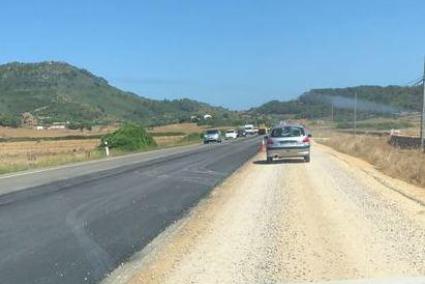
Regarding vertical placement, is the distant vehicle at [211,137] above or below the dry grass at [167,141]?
above

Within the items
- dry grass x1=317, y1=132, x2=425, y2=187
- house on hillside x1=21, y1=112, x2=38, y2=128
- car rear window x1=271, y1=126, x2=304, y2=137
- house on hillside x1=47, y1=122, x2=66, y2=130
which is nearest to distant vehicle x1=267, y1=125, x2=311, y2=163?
car rear window x1=271, y1=126, x2=304, y2=137

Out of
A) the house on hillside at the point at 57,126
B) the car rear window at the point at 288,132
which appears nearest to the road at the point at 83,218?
the car rear window at the point at 288,132

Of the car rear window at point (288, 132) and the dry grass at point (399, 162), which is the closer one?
the dry grass at point (399, 162)

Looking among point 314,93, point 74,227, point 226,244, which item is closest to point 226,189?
point 74,227

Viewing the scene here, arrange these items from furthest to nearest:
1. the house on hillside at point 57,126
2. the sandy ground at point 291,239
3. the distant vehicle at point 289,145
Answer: the house on hillside at point 57,126 < the distant vehicle at point 289,145 < the sandy ground at point 291,239

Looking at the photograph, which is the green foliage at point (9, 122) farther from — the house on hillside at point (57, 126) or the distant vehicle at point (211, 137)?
the distant vehicle at point (211, 137)

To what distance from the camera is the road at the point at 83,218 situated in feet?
32.1

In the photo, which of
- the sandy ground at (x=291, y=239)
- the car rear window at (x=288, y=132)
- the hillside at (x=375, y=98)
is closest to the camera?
the sandy ground at (x=291, y=239)

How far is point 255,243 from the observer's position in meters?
10.8

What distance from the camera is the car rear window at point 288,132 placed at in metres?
32.6

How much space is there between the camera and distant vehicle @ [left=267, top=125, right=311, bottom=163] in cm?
3219

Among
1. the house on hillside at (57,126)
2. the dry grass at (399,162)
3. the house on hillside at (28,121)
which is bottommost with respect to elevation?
the house on hillside at (57,126)

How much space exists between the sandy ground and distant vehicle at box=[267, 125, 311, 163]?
13.0m

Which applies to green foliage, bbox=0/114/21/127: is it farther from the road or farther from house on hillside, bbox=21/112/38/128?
the road
